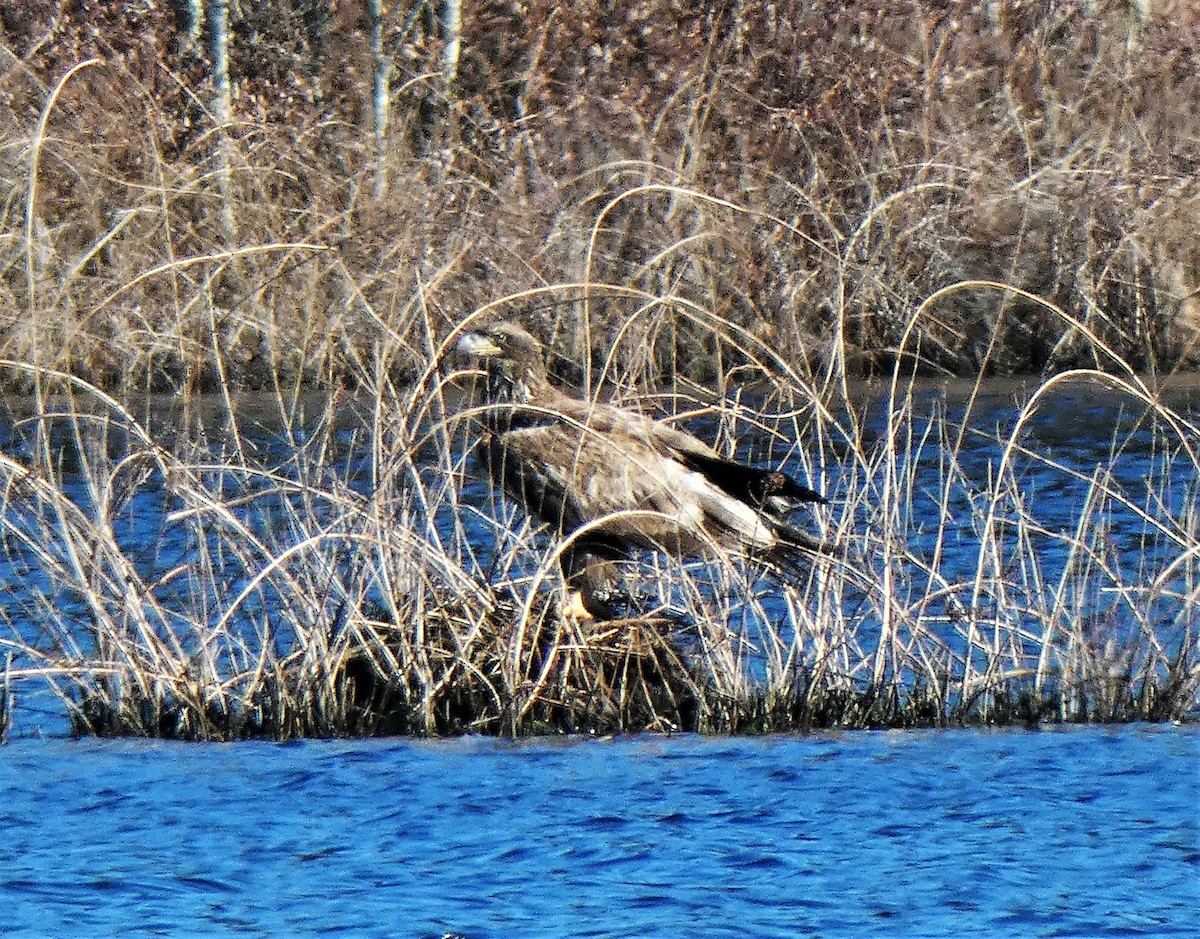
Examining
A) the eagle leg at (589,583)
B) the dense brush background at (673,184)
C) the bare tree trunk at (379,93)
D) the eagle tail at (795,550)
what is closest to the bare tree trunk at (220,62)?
the dense brush background at (673,184)

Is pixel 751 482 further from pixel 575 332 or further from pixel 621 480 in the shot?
pixel 575 332

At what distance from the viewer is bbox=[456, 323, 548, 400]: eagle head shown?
7.03 m

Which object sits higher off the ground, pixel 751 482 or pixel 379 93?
pixel 379 93

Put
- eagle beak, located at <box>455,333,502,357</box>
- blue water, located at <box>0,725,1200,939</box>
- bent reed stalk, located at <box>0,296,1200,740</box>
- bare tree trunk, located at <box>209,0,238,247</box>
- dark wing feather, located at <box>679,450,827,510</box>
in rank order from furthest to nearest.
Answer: bare tree trunk, located at <box>209,0,238,247</box> → eagle beak, located at <box>455,333,502,357</box> → bent reed stalk, located at <box>0,296,1200,740</box> → dark wing feather, located at <box>679,450,827,510</box> → blue water, located at <box>0,725,1200,939</box>

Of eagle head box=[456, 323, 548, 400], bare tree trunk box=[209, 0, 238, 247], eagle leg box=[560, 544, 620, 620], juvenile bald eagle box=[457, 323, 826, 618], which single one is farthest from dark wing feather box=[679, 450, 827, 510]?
bare tree trunk box=[209, 0, 238, 247]

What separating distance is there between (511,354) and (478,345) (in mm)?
107

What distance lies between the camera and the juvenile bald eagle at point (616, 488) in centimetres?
663

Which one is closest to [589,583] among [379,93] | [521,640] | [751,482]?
[521,640]

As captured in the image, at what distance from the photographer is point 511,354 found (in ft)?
23.1

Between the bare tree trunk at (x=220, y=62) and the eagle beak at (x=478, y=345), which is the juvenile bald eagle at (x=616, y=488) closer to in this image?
the eagle beak at (x=478, y=345)

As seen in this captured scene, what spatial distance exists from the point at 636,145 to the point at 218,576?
28.1 feet

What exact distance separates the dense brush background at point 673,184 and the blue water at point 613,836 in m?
6.19

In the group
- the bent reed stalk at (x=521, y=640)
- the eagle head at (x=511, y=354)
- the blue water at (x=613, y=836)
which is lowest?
the blue water at (x=613, y=836)

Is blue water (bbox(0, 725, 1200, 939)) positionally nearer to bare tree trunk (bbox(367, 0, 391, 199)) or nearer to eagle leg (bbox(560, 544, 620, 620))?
eagle leg (bbox(560, 544, 620, 620))
